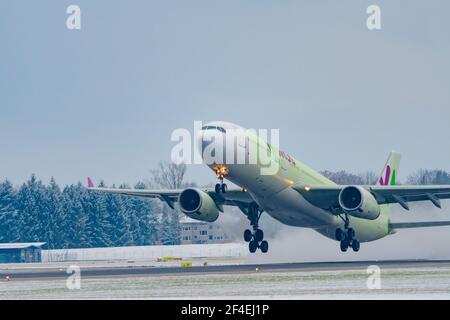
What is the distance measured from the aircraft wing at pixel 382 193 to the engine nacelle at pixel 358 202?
767 mm

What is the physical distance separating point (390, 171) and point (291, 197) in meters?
17.5

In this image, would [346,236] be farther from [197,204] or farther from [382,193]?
[197,204]

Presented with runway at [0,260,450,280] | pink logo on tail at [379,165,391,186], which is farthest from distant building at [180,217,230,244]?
runway at [0,260,450,280]

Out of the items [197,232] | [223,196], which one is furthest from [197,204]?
[197,232]

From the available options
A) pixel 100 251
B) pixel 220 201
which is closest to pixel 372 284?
pixel 220 201

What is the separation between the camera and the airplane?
50406 millimetres

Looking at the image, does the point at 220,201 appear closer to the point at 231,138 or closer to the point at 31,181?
the point at 231,138

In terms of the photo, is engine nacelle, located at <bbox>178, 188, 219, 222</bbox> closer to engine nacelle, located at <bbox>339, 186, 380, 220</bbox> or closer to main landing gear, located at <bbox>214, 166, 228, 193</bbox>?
Result: main landing gear, located at <bbox>214, 166, 228, 193</bbox>

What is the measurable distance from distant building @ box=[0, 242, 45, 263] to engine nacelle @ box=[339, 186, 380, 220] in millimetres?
53308

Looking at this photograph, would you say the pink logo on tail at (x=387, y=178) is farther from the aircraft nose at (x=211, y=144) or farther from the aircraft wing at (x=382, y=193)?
the aircraft nose at (x=211, y=144)

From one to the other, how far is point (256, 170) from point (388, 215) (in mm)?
18069
